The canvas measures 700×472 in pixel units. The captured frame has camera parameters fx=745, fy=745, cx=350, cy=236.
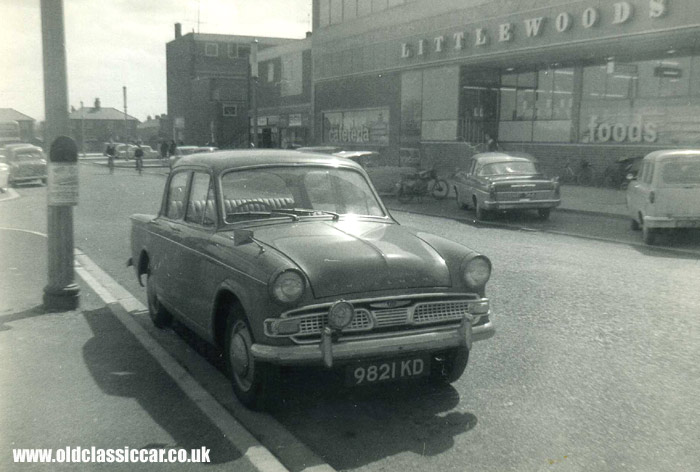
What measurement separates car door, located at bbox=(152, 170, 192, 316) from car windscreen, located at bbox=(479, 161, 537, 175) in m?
11.7

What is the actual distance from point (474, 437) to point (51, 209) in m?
5.11

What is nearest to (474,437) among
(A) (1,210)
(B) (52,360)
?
(B) (52,360)

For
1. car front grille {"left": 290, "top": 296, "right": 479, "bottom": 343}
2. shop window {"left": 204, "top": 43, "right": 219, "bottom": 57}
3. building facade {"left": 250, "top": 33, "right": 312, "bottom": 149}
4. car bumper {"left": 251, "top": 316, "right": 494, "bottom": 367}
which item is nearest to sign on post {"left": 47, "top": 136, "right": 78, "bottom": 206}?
car bumper {"left": 251, "top": 316, "right": 494, "bottom": 367}

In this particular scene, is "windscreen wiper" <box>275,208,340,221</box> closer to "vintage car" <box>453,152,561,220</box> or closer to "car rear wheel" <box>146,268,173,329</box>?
"car rear wheel" <box>146,268,173,329</box>

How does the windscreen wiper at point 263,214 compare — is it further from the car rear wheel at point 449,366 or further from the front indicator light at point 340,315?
the car rear wheel at point 449,366

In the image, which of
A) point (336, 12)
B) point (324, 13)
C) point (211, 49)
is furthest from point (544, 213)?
point (211, 49)

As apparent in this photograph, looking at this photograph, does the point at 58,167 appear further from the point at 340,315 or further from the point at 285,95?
the point at 285,95

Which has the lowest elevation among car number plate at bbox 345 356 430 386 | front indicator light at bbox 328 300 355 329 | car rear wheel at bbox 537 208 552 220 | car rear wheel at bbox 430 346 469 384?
car rear wheel at bbox 537 208 552 220

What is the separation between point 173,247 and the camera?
19.4ft

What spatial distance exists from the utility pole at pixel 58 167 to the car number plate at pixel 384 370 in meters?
4.19

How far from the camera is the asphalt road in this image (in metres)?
3.94

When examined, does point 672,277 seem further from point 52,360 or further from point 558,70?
point 558,70

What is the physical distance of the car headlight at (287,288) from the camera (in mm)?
4172

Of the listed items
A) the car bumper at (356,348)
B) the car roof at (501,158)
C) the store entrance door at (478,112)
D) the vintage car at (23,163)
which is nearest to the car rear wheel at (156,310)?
the car bumper at (356,348)
